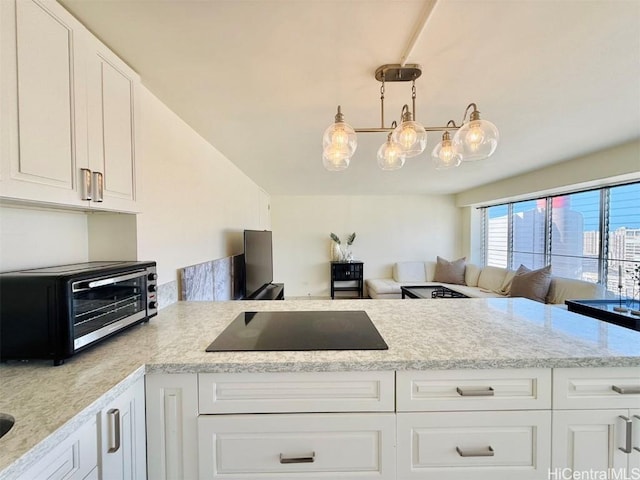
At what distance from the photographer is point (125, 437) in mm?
909

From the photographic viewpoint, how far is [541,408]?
41.1 inches

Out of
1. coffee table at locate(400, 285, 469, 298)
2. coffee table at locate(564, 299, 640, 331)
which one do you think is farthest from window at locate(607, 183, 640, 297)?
coffee table at locate(400, 285, 469, 298)

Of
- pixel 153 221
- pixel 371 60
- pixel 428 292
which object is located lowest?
pixel 428 292

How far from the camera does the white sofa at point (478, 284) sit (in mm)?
3135

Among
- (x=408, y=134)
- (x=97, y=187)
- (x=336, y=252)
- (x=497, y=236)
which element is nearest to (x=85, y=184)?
(x=97, y=187)

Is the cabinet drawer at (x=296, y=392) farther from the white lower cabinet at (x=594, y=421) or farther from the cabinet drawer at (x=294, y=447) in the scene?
the white lower cabinet at (x=594, y=421)

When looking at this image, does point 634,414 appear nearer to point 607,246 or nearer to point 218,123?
point 218,123

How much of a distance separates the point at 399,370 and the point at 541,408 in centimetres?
57

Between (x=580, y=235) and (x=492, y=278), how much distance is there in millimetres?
1417

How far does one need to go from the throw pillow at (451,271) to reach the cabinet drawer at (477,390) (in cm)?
474

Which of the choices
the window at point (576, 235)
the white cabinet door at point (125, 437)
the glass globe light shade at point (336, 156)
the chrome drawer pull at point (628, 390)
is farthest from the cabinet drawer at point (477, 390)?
the window at point (576, 235)

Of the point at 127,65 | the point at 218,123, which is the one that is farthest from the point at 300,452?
the point at 218,123

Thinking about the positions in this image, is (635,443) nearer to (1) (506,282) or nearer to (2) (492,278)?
(1) (506,282)

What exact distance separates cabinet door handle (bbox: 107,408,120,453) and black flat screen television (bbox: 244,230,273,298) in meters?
2.27
